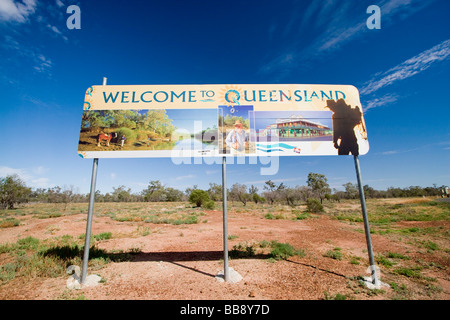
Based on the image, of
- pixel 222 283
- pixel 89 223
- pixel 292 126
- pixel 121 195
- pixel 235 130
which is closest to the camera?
pixel 222 283

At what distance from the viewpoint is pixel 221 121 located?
4.97 m

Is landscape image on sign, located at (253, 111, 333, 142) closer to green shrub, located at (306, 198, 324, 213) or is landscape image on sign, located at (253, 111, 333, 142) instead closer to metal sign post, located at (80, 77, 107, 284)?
metal sign post, located at (80, 77, 107, 284)

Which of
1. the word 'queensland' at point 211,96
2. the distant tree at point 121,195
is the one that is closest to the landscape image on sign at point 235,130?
the word 'queensland' at point 211,96

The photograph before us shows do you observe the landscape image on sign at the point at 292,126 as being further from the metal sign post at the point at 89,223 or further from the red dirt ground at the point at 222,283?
the metal sign post at the point at 89,223

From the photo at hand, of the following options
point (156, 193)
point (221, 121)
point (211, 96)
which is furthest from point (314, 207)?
point (156, 193)

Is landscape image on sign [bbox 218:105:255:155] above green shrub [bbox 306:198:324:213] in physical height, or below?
above

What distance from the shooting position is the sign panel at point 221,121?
4.83m

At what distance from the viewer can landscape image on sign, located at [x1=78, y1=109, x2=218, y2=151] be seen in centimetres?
484

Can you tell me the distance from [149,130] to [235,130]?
240cm

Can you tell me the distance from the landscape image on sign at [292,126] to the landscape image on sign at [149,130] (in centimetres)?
134

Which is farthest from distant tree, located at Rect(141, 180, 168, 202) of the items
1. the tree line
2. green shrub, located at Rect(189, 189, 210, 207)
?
green shrub, located at Rect(189, 189, 210, 207)

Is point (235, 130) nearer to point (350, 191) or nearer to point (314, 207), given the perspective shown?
point (314, 207)

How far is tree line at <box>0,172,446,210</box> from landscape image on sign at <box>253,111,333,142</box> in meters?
26.0
